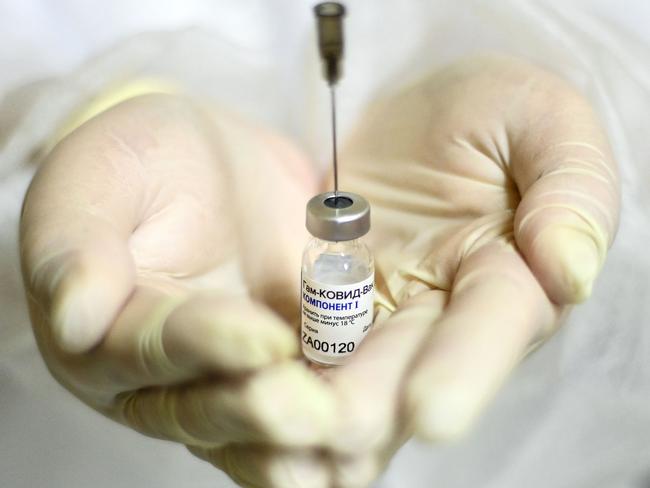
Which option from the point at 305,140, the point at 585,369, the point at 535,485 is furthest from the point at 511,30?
the point at 535,485

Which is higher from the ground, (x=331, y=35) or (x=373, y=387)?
(x=331, y=35)

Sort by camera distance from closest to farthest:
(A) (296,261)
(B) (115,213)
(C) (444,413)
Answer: (C) (444,413) < (B) (115,213) < (A) (296,261)

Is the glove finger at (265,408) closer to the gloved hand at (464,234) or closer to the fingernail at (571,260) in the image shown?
the gloved hand at (464,234)

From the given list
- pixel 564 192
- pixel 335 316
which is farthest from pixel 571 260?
pixel 335 316

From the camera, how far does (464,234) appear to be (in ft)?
2.15

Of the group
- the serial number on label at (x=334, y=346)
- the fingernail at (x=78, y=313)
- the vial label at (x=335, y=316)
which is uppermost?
the fingernail at (x=78, y=313)

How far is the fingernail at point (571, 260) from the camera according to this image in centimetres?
53

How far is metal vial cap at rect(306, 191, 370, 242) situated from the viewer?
597mm

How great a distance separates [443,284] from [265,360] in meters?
0.24

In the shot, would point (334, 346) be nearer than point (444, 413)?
No

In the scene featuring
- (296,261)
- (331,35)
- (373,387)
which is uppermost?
(331,35)

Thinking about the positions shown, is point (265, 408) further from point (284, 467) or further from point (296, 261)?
point (296, 261)

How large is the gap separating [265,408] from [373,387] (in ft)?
0.23

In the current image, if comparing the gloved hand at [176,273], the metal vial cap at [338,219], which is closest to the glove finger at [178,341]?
the gloved hand at [176,273]
